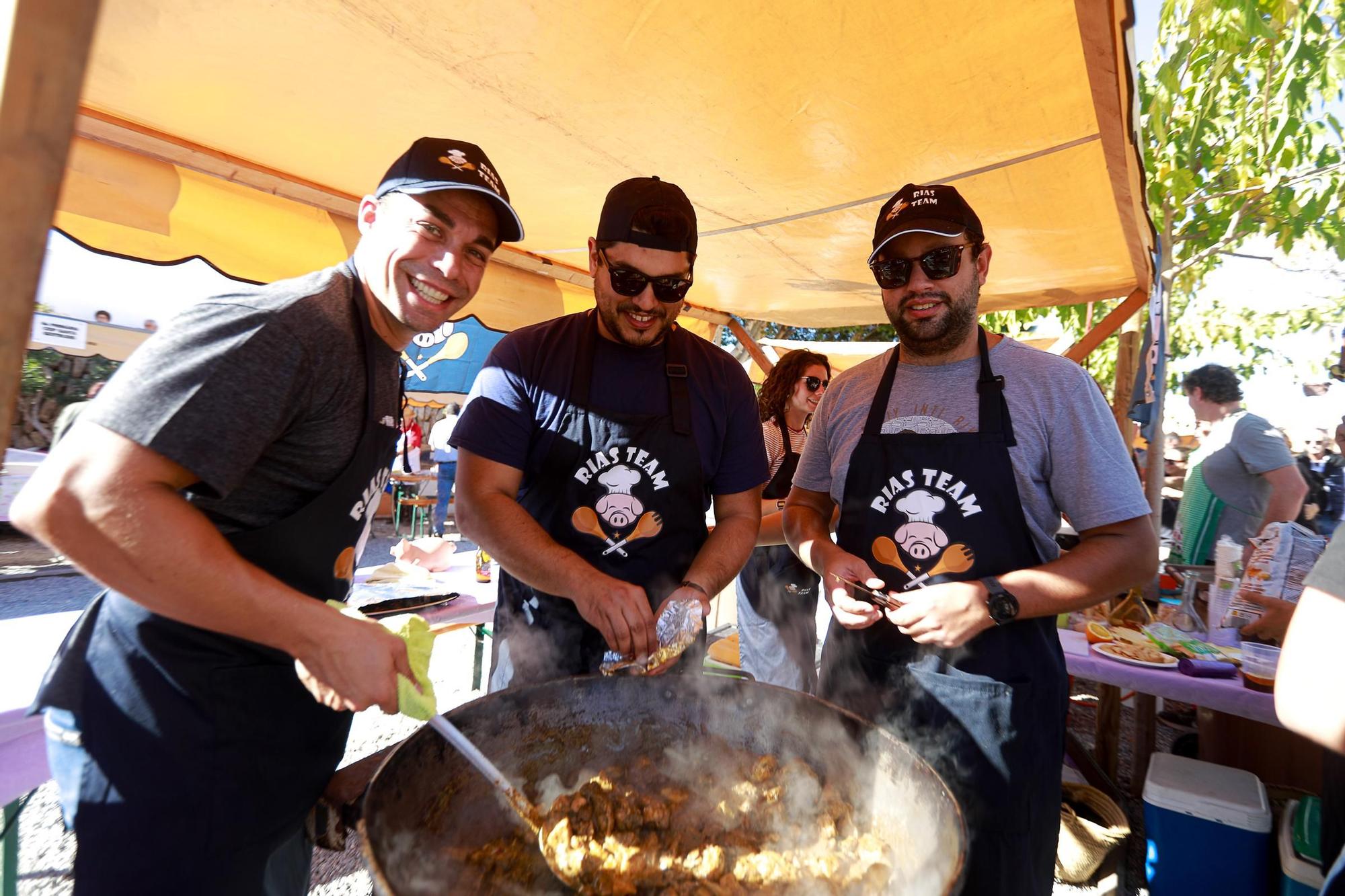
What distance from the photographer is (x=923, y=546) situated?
1719 millimetres

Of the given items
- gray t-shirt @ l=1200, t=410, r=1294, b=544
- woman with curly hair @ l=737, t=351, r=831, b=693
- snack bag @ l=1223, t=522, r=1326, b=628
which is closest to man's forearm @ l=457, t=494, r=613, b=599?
woman with curly hair @ l=737, t=351, r=831, b=693

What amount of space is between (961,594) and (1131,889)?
8.02 feet

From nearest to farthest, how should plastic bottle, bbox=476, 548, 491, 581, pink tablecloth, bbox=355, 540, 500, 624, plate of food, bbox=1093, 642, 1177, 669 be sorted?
plate of food, bbox=1093, 642, 1177, 669 → pink tablecloth, bbox=355, 540, 500, 624 → plastic bottle, bbox=476, 548, 491, 581

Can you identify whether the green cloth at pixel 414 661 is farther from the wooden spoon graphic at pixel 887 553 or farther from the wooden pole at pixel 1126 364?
the wooden pole at pixel 1126 364

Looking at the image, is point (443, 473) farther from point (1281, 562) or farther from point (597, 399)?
point (1281, 562)

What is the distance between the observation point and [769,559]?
4.07m

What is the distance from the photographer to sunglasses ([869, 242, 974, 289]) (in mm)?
1813

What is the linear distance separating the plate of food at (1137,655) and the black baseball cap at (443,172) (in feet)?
9.70

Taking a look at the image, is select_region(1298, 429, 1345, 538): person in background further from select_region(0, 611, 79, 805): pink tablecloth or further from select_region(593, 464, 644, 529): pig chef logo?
select_region(0, 611, 79, 805): pink tablecloth

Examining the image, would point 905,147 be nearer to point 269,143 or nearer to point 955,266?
point 955,266

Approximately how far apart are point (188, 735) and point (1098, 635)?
3.39 m

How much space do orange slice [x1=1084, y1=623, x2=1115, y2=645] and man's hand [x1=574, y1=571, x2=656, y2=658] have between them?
249cm

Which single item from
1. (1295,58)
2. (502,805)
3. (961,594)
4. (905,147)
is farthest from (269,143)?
(1295,58)

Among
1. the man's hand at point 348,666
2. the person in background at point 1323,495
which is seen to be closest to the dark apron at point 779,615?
the man's hand at point 348,666
